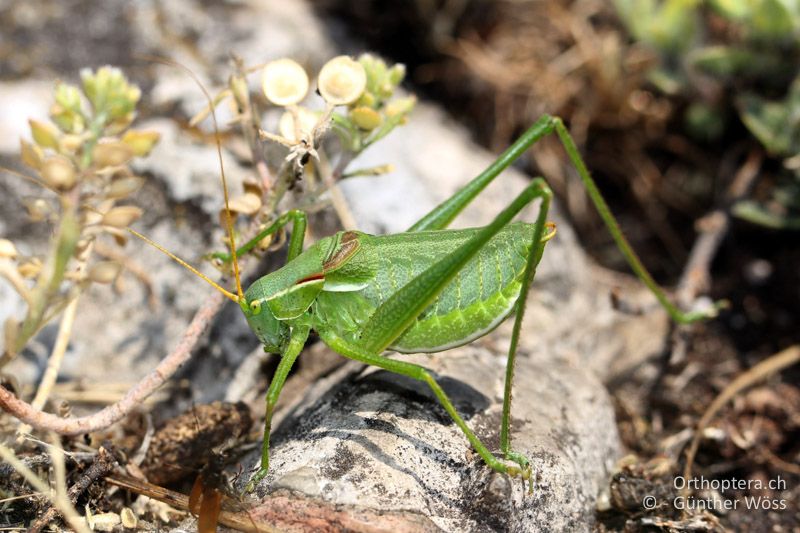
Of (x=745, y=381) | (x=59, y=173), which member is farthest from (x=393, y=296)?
(x=745, y=381)

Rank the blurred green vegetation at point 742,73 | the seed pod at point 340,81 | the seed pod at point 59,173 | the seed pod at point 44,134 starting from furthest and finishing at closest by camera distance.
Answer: the blurred green vegetation at point 742,73
the seed pod at point 340,81
the seed pod at point 44,134
the seed pod at point 59,173

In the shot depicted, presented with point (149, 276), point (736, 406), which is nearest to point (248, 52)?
point (149, 276)

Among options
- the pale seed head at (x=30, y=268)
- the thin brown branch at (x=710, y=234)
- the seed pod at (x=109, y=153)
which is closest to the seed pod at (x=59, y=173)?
the seed pod at (x=109, y=153)

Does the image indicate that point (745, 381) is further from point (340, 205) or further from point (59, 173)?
point (59, 173)

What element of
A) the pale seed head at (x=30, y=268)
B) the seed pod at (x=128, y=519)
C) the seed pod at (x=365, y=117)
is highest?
the seed pod at (x=365, y=117)

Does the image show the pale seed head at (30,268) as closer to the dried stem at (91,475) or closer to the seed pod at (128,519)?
the dried stem at (91,475)

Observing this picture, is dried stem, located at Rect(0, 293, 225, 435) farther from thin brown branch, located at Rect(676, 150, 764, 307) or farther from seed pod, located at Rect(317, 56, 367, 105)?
thin brown branch, located at Rect(676, 150, 764, 307)
